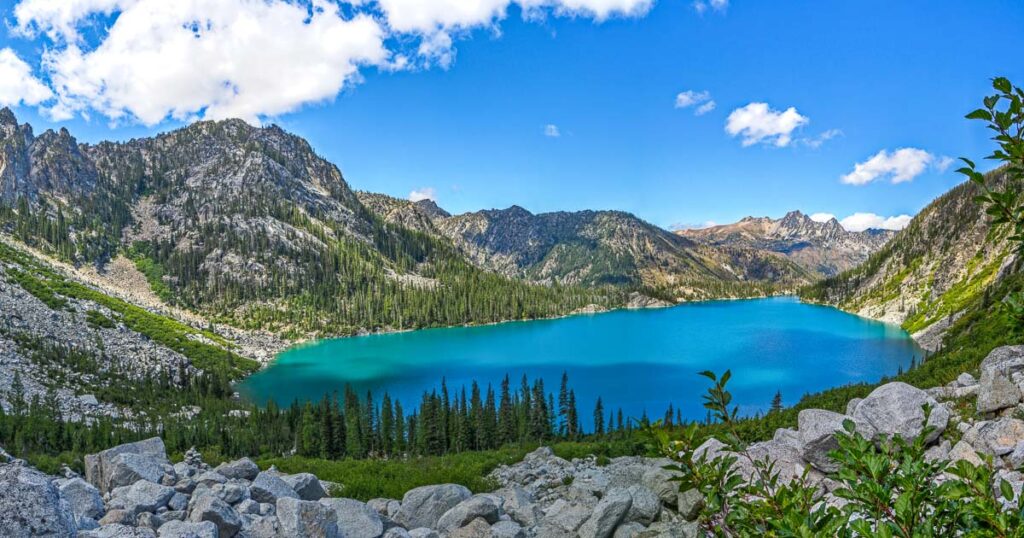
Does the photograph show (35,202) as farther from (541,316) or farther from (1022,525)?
(1022,525)

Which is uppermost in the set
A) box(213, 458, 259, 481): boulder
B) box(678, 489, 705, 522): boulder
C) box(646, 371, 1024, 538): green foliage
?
box(646, 371, 1024, 538): green foliage

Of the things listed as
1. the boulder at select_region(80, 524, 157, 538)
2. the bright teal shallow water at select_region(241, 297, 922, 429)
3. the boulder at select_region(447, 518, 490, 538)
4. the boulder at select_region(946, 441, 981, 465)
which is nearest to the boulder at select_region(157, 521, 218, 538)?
the boulder at select_region(80, 524, 157, 538)

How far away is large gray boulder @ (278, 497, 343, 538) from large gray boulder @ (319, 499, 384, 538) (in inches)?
24.2

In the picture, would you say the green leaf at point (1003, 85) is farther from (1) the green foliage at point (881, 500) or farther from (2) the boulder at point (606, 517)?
(2) the boulder at point (606, 517)

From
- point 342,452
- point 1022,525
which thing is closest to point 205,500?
point 1022,525

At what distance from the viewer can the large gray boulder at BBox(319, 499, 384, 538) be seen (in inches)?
445

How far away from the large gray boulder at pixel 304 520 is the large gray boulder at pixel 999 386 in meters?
15.3

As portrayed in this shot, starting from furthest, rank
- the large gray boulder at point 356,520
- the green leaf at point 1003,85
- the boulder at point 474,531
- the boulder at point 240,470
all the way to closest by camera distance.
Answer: the boulder at point 240,470
the boulder at point 474,531
the large gray boulder at point 356,520
the green leaf at point 1003,85

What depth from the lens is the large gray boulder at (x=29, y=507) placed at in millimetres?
6391

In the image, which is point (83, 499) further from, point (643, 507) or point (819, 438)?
point (819, 438)

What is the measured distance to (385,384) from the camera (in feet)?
266

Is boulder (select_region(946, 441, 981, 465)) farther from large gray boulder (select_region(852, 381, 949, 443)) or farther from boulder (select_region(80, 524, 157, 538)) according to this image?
boulder (select_region(80, 524, 157, 538))

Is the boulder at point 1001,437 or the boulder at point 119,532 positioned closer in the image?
the boulder at point 119,532

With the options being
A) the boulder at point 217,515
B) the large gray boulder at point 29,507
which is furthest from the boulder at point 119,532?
the boulder at point 217,515
